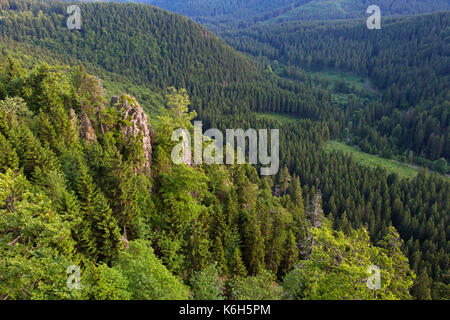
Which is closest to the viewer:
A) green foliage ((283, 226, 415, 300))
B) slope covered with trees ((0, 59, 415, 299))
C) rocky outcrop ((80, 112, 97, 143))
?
slope covered with trees ((0, 59, 415, 299))

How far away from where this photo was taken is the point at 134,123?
158ft

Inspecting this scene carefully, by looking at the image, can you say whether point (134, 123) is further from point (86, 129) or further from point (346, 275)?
point (346, 275)

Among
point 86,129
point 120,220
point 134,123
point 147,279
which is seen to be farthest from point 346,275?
point 86,129

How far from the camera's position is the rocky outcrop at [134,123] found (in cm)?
4696

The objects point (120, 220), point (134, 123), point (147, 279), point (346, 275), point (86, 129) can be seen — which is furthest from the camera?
point (134, 123)

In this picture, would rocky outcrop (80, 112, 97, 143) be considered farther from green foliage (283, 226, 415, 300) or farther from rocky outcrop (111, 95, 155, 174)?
green foliage (283, 226, 415, 300)

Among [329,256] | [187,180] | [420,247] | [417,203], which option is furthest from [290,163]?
[329,256]

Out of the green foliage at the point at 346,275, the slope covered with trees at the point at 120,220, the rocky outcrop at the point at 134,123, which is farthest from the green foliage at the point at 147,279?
the rocky outcrop at the point at 134,123

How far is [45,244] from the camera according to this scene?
2589 centimetres

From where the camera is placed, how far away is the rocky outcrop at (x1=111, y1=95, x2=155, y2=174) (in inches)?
1849

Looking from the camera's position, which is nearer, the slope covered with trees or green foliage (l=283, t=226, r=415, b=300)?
the slope covered with trees

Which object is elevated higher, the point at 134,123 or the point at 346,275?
the point at 134,123

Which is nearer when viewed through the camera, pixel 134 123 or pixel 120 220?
pixel 120 220

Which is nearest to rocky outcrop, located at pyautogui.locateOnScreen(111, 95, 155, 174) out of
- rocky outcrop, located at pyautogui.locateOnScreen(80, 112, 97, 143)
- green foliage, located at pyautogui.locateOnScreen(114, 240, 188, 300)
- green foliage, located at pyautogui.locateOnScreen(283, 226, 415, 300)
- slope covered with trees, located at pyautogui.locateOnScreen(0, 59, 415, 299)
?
slope covered with trees, located at pyautogui.locateOnScreen(0, 59, 415, 299)
